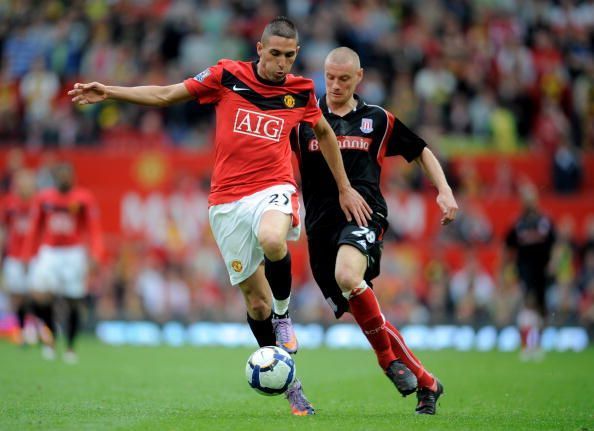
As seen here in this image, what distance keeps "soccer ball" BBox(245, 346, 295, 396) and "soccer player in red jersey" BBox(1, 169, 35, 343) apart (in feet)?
34.7

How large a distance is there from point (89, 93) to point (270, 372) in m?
2.52

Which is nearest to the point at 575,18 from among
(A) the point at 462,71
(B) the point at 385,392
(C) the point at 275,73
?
(A) the point at 462,71

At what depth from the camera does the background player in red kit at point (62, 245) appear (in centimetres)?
1584

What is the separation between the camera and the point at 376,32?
977 inches

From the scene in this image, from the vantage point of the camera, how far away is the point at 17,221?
18.8 meters

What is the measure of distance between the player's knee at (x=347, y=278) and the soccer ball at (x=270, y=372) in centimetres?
72

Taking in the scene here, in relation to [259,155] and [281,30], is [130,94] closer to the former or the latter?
[259,155]

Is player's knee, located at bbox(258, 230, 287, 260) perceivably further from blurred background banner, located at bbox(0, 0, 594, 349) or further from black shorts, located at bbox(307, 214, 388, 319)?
blurred background banner, located at bbox(0, 0, 594, 349)

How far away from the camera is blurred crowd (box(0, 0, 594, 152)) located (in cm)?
2286

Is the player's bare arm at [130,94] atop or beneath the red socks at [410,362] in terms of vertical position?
atop

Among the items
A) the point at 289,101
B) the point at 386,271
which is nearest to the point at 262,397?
the point at 289,101

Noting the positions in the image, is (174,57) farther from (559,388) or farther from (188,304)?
(559,388)

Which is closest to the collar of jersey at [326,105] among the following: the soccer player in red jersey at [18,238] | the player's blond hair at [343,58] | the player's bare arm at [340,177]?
the player's blond hair at [343,58]

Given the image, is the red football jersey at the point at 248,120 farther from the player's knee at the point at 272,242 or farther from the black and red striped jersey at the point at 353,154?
the black and red striped jersey at the point at 353,154
